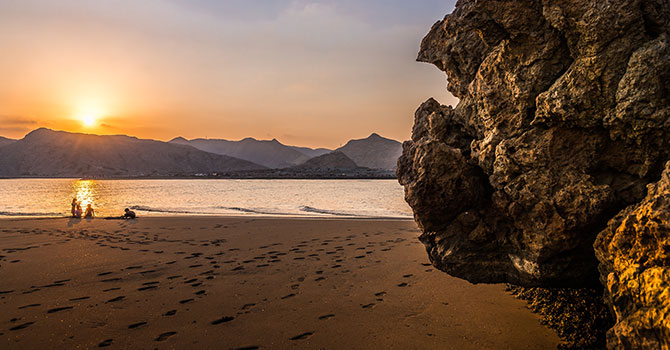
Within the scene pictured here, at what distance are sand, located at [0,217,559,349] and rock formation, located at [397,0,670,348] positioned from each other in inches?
34.8

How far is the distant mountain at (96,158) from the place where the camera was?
128m

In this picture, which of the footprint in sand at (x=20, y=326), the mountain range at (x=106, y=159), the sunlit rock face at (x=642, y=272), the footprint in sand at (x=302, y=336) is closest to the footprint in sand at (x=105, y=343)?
the footprint in sand at (x=20, y=326)

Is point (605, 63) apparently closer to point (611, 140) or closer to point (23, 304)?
point (611, 140)

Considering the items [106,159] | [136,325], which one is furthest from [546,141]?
[106,159]

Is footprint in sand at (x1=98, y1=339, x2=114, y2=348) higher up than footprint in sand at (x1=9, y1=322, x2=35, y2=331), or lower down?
lower down

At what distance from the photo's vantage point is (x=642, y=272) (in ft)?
7.39

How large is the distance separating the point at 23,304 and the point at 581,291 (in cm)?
679

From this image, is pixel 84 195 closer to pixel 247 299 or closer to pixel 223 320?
pixel 247 299

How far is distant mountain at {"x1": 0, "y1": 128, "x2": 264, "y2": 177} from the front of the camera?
12812 centimetres

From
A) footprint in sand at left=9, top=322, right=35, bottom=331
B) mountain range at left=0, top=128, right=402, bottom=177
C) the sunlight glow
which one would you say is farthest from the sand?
mountain range at left=0, top=128, right=402, bottom=177

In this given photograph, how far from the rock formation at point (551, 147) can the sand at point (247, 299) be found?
88 cm

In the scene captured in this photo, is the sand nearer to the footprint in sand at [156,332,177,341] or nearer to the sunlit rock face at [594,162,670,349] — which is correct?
the footprint in sand at [156,332,177,341]

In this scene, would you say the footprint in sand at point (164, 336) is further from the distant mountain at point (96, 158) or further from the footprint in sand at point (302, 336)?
the distant mountain at point (96, 158)

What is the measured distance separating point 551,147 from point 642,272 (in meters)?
1.20
